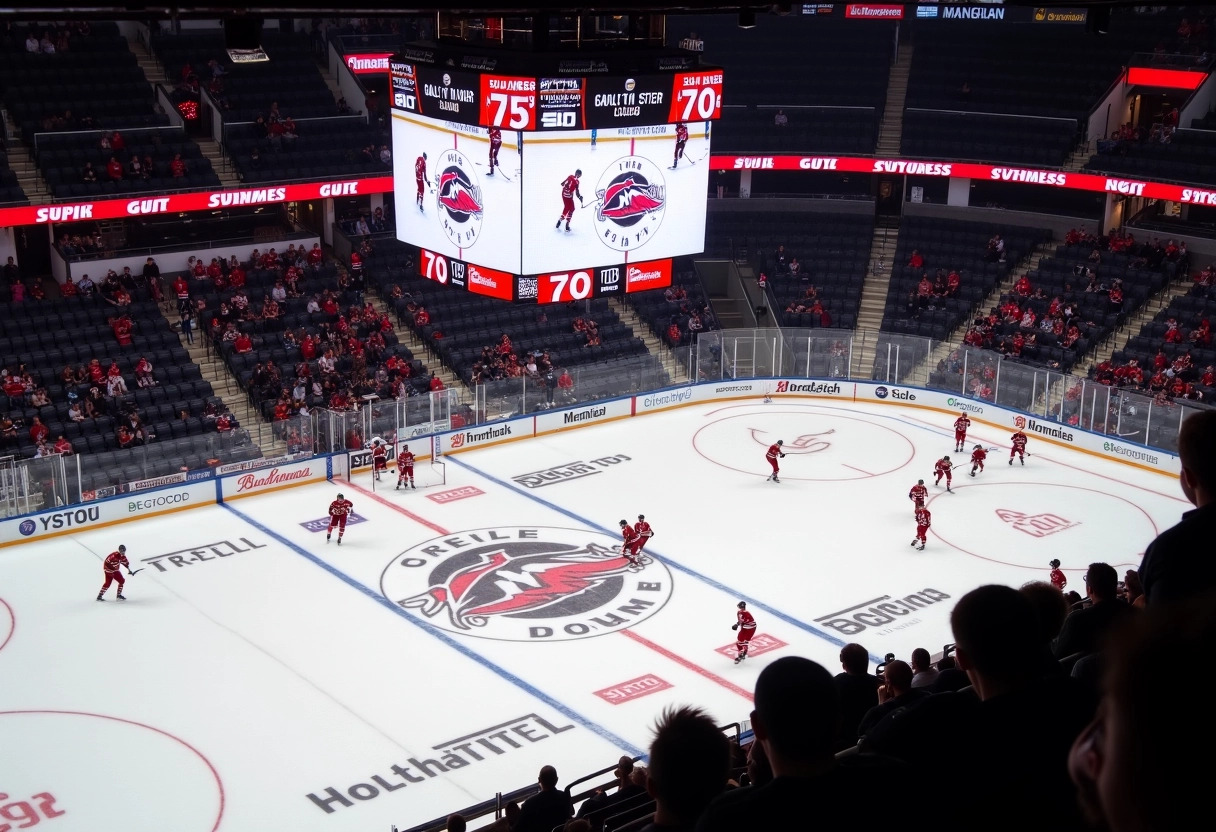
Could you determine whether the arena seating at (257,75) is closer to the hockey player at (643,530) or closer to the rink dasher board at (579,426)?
the rink dasher board at (579,426)

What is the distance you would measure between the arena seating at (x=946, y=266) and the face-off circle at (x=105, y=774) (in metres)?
24.6

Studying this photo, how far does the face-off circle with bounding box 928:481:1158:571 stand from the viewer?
79.5 ft

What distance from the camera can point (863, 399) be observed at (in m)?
34.6

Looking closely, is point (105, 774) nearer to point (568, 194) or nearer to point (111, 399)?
point (568, 194)

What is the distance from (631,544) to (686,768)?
19.7m

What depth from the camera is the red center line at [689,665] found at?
63.1 feet

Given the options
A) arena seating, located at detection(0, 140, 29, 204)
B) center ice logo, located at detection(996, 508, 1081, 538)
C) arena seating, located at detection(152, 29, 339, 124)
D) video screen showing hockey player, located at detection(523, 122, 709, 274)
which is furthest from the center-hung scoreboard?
arena seating, located at detection(152, 29, 339, 124)

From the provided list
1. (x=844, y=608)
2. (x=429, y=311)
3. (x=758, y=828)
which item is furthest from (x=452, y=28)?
(x=758, y=828)

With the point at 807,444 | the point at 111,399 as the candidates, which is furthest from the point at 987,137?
the point at 111,399

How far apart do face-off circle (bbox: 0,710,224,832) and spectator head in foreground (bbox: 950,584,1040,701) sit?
1344cm

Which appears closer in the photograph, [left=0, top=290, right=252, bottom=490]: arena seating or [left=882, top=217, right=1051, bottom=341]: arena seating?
[left=0, top=290, right=252, bottom=490]: arena seating

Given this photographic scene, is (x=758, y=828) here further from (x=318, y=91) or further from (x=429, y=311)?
(x=318, y=91)

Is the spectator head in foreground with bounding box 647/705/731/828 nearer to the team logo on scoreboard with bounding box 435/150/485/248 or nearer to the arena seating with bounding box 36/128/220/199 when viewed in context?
the team logo on scoreboard with bounding box 435/150/485/248


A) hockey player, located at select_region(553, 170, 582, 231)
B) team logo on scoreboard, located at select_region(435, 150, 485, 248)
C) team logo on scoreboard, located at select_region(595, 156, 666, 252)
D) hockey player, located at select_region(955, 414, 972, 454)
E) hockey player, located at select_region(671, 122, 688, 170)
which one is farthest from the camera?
hockey player, located at select_region(955, 414, 972, 454)
